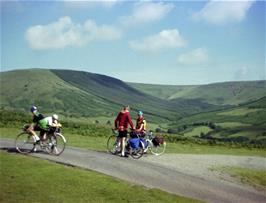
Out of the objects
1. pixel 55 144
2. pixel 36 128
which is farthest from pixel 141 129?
pixel 36 128

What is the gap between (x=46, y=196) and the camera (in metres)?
15.9

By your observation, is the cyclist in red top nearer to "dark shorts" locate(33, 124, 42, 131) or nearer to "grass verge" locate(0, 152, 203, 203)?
"dark shorts" locate(33, 124, 42, 131)

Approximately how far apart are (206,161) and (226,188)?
8201 mm

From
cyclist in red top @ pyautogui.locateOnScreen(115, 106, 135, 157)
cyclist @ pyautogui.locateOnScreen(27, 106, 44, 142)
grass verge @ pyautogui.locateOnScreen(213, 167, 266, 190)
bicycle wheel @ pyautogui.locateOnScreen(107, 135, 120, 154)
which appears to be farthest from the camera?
bicycle wheel @ pyautogui.locateOnScreen(107, 135, 120, 154)

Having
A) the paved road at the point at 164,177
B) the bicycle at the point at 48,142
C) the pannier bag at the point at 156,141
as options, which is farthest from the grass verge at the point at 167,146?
the paved road at the point at 164,177

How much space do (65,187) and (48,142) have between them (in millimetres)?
8391

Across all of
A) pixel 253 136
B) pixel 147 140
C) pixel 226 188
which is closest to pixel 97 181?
pixel 226 188

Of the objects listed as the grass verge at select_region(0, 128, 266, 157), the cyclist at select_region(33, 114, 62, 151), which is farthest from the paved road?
the grass verge at select_region(0, 128, 266, 157)

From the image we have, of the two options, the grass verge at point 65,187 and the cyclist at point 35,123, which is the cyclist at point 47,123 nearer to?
the cyclist at point 35,123

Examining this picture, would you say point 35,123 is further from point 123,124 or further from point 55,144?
point 123,124

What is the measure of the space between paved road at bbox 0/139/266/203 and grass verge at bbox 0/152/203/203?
141 centimetres

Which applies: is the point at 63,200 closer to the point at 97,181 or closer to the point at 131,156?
the point at 97,181

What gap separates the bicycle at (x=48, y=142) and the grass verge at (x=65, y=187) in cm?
414

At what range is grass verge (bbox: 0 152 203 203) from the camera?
52.3ft
